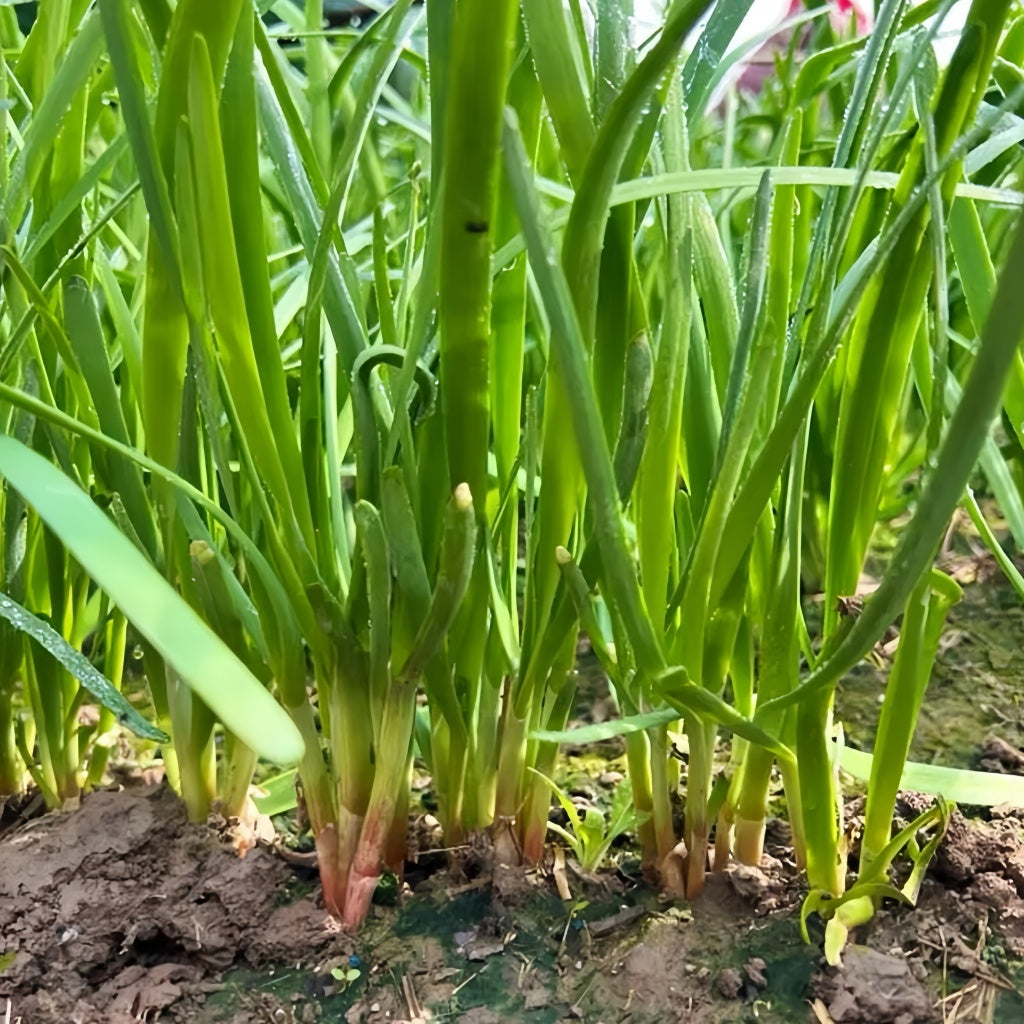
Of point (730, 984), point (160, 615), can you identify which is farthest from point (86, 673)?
point (730, 984)

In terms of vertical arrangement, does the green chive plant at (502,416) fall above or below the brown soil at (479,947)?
above

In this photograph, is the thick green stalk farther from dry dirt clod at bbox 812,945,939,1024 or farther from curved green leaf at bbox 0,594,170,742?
curved green leaf at bbox 0,594,170,742

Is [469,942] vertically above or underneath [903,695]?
underneath

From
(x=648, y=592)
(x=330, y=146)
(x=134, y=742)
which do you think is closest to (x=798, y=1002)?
(x=648, y=592)

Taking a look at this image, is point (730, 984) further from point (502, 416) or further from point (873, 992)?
point (502, 416)

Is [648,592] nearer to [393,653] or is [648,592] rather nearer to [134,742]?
[393,653]

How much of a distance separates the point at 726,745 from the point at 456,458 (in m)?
0.29

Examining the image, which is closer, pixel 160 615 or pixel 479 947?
pixel 160 615

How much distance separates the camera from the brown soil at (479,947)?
33cm

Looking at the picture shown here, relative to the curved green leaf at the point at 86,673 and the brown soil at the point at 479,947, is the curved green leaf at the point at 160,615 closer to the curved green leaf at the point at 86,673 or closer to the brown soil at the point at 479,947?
the curved green leaf at the point at 86,673

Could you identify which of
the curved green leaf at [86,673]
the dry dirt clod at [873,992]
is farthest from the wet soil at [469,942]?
the curved green leaf at [86,673]

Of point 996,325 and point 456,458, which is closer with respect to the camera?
point 996,325

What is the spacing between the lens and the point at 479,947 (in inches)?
13.8

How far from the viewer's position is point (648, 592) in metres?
0.33
